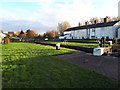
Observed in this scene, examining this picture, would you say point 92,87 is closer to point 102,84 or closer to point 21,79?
point 102,84

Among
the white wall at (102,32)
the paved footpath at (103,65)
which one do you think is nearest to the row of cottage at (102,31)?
the white wall at (102,32)

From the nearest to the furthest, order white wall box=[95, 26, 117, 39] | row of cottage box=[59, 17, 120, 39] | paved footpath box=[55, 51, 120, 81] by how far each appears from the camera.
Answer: paved footpath box=[55, 51, 120, 81]
white wall box=[95, 26, 117, 39]
row of cottage box=[59, 17, 120, 39]

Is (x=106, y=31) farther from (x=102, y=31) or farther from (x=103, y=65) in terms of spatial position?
(x=103, y=65)

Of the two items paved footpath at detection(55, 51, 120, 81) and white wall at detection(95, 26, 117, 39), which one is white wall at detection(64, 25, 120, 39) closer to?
white wall at detection(95, 26, 117, 39)

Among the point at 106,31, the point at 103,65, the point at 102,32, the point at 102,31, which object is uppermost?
the point at 102,31

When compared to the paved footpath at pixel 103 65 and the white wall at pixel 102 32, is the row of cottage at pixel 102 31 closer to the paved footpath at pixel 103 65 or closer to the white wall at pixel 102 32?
the white wall at pixel 102 32

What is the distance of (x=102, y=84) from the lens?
3.09m

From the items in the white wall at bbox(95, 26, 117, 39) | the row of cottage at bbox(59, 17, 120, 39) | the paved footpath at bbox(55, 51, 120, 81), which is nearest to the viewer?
the paved footpath at bbox(55, 51, 120, 81)

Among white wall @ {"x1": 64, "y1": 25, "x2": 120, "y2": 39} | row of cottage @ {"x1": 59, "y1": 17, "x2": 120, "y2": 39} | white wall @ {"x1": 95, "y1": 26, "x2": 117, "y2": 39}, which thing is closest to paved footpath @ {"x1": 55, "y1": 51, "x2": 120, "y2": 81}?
white wall @ {"x1": 95, "y1": 26, "x2": 117, "y2": 39}

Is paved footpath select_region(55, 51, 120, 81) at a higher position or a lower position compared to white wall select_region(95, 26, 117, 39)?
lower

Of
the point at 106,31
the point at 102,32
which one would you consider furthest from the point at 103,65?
the point at 102,32

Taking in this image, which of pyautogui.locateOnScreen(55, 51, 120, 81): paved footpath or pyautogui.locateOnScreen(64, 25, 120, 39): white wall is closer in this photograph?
pyautogui.locateOnScreen(55, 51, 120, 81): paved footpath

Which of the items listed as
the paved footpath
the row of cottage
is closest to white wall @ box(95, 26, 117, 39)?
the row of cottage

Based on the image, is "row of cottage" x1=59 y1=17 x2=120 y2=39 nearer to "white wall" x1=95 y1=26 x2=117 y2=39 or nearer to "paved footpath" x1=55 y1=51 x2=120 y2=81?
"white wall" x1=95 y1=26 x2=117 y2=39
